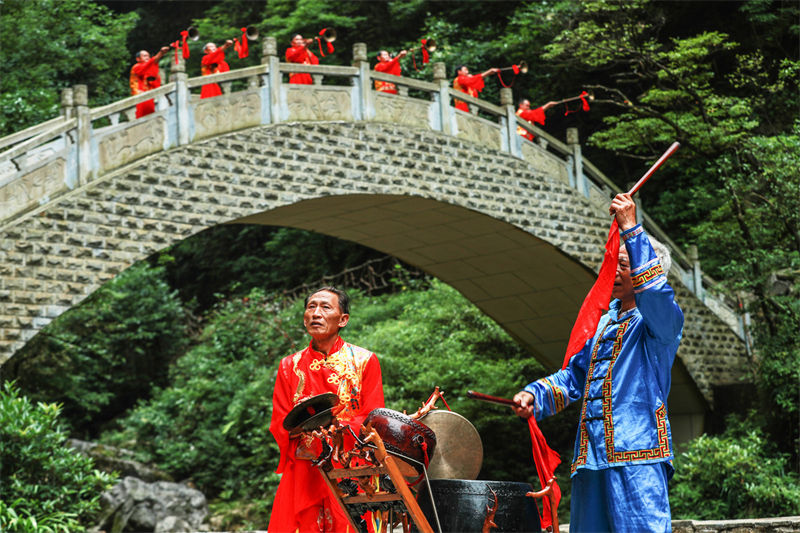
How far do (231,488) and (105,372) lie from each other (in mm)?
5136

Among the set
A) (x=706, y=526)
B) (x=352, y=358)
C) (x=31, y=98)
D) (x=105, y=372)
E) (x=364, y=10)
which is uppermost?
(x=364, y=10)

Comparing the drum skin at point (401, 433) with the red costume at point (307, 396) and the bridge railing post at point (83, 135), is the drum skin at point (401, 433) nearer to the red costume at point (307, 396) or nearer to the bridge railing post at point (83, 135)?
the red costume at point (307, 396)

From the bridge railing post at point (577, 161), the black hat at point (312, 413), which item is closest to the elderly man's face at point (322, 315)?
the black hat at point (312, 413)

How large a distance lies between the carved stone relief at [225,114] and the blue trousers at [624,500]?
6193mm

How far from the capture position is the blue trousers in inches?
131

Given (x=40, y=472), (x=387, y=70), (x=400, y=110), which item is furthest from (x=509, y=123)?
(x=40, y=472)

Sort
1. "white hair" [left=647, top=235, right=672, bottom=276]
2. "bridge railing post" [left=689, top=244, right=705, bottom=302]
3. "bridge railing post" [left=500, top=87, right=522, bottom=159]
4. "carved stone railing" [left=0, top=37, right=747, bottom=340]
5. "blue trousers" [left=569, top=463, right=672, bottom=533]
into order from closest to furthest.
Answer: "blue trousers" [left=569, top=463, right=672, bottom=533], "white hair" [left=647, top=235, right=672, bottom=276], "carved stone railing" [left=0, top=37, right=747, bottom=340], "bridge railing post" [left=500, top=87, right=522, bottom=159], "bridge railing post" [left=689, top=244, right=705, bottom=302]

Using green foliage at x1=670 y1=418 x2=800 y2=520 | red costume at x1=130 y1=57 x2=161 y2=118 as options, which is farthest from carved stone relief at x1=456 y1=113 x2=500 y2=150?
green foliage at x1=670 y1=418 x2=800 y2=520

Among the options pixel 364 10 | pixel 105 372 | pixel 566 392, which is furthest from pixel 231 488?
pixel 566 392

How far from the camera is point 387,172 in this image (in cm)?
1011

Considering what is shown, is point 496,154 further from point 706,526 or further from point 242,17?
point 242,17

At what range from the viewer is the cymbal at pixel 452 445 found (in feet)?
13.0

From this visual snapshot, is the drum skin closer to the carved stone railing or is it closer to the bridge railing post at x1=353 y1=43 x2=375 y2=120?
the carved stone railing

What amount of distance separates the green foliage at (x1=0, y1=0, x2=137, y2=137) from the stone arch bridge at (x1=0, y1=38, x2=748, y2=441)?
480cm
